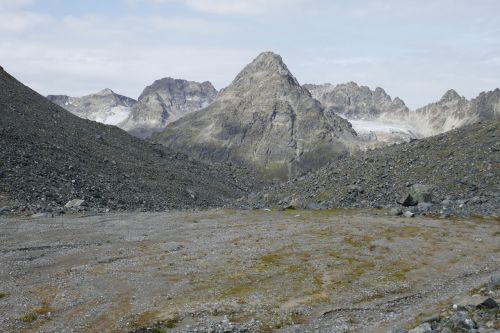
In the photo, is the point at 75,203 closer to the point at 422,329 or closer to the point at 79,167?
the point at 79,167

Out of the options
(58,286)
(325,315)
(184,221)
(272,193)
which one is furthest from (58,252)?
(272,193)

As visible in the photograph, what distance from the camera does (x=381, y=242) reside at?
62.1 m

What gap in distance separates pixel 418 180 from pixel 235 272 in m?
52.8

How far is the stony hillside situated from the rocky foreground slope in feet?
88.9

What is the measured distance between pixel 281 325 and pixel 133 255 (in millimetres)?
23666

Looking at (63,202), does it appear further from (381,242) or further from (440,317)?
(440,317)

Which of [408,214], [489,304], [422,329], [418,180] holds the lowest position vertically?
[422,329]

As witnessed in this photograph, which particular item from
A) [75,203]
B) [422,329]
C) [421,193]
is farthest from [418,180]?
[422,329]

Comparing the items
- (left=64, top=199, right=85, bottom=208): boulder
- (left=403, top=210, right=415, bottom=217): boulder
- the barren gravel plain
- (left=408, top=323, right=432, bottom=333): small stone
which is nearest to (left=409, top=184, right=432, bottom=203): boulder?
(left=403, top=210, right=415, bottom=217): boulder

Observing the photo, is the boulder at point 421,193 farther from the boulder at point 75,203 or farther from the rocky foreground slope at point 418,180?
the boulder at point 75,203

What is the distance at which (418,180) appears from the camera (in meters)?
89.1

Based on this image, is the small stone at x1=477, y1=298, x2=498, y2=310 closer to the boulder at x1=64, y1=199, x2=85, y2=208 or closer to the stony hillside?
the stony hillside

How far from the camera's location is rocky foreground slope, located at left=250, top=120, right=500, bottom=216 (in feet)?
268

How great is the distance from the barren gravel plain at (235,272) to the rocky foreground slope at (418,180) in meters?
7.83
